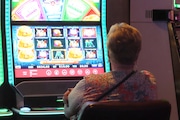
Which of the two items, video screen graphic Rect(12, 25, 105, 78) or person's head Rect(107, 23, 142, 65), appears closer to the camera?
person's head Rect(107, 23, 142, 65)

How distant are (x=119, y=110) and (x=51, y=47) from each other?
119cm

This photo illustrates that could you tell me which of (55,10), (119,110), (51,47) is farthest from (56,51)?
(119,110)

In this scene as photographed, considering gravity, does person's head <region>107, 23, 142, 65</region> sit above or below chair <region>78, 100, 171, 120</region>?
above

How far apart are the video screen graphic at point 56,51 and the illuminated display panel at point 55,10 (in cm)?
7

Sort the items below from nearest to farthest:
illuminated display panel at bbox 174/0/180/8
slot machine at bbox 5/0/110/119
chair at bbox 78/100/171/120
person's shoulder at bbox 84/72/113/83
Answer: chair at bbox 78/100/171/120, person's shoulder at bbox 84/72/113/83, slot machine at bbox 5/0/110/119, illuminated display panel at bbox 174/0/180/8

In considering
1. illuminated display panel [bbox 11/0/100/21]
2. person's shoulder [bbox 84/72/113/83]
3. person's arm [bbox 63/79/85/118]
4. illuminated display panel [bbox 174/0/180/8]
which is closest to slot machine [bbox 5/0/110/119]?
illuminated display panel [bbox 11/0/100/21]

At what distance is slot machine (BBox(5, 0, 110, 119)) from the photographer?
9.75 ft

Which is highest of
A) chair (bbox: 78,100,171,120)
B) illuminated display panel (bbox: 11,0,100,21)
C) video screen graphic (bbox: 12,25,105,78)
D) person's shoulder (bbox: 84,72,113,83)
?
illuminated display panel (bbox: 11,0,100,21)

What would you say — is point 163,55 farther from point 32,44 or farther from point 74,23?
point 32,44

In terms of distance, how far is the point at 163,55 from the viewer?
167 inches

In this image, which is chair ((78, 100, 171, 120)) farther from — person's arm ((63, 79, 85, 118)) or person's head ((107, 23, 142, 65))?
person's head ((107, 23, 142, 65))

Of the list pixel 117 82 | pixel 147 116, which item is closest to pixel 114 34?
pixel 117 82

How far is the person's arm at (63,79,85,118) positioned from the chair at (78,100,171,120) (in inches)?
4.5

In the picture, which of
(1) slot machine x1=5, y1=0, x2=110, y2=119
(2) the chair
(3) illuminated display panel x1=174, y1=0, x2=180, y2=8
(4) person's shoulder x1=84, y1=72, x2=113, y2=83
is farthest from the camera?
(3) illuminated display panel x1=174, y1=0, x2=180, y2=8
